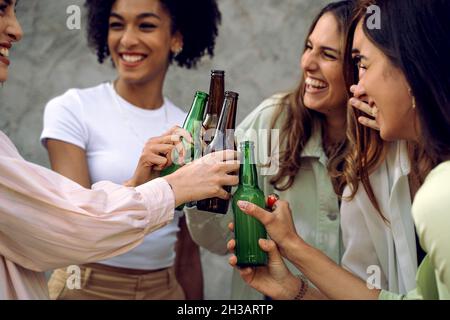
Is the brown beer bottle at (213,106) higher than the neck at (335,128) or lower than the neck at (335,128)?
higher

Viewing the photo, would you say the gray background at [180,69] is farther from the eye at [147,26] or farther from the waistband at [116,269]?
the waistband at [116,269]

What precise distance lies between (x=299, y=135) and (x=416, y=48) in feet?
2.57

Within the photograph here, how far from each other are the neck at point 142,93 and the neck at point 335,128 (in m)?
0.75

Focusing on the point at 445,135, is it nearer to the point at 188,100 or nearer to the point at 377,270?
the point at 377,270

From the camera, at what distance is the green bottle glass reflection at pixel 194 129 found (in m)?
2.20

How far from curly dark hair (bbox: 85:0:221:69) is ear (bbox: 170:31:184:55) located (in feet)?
0.06

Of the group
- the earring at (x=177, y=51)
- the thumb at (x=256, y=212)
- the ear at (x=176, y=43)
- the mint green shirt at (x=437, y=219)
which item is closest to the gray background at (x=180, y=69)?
the earring at (x=177, y=51)

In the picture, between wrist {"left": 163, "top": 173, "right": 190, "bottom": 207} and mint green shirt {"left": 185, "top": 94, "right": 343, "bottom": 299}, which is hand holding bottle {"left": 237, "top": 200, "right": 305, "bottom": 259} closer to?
wrist {"left": 163, "top": 173, "right": 190, "bottom": 207}

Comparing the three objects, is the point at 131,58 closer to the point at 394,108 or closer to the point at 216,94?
the point at 216,94

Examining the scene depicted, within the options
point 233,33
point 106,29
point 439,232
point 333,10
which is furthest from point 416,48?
point 233,33

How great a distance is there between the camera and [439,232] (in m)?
1.65

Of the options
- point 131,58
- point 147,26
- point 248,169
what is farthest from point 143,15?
point 248,169

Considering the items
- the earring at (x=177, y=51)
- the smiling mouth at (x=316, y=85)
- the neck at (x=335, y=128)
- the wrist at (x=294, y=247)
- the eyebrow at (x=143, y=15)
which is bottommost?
the wrist at (x=294, y=247)

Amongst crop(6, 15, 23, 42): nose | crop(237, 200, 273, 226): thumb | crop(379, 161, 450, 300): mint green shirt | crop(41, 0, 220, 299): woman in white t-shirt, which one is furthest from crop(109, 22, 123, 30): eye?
crop(379, 161, 450, 300): mint green shirt
